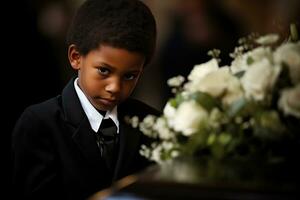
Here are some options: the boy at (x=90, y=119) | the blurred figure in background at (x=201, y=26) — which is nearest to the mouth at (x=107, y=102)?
the boy at (x=90, y=119)

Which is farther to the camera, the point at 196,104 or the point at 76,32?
the point at 76,32

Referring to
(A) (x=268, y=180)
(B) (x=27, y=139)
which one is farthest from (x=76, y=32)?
(A) (x=268, y=180)

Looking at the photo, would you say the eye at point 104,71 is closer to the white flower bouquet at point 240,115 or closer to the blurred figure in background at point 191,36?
the white flower bouquet at point 240,115

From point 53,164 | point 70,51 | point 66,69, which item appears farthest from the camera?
point 66,69

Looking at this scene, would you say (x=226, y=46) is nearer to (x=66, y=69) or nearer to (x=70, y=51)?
(x=66, y=69)

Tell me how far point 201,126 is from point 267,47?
0.31 m

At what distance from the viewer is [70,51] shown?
183cm

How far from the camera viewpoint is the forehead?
169 centimetres

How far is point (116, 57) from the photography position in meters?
1.69

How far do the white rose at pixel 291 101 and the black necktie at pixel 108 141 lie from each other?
1.93ft

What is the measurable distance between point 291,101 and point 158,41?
138cm

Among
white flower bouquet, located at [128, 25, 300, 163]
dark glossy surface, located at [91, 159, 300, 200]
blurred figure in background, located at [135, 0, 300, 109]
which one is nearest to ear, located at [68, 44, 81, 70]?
white flower bouquet, located at [128, 25, 300, 163]

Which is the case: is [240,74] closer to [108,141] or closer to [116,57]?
[116,57]

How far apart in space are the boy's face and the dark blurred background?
1.50 ft
